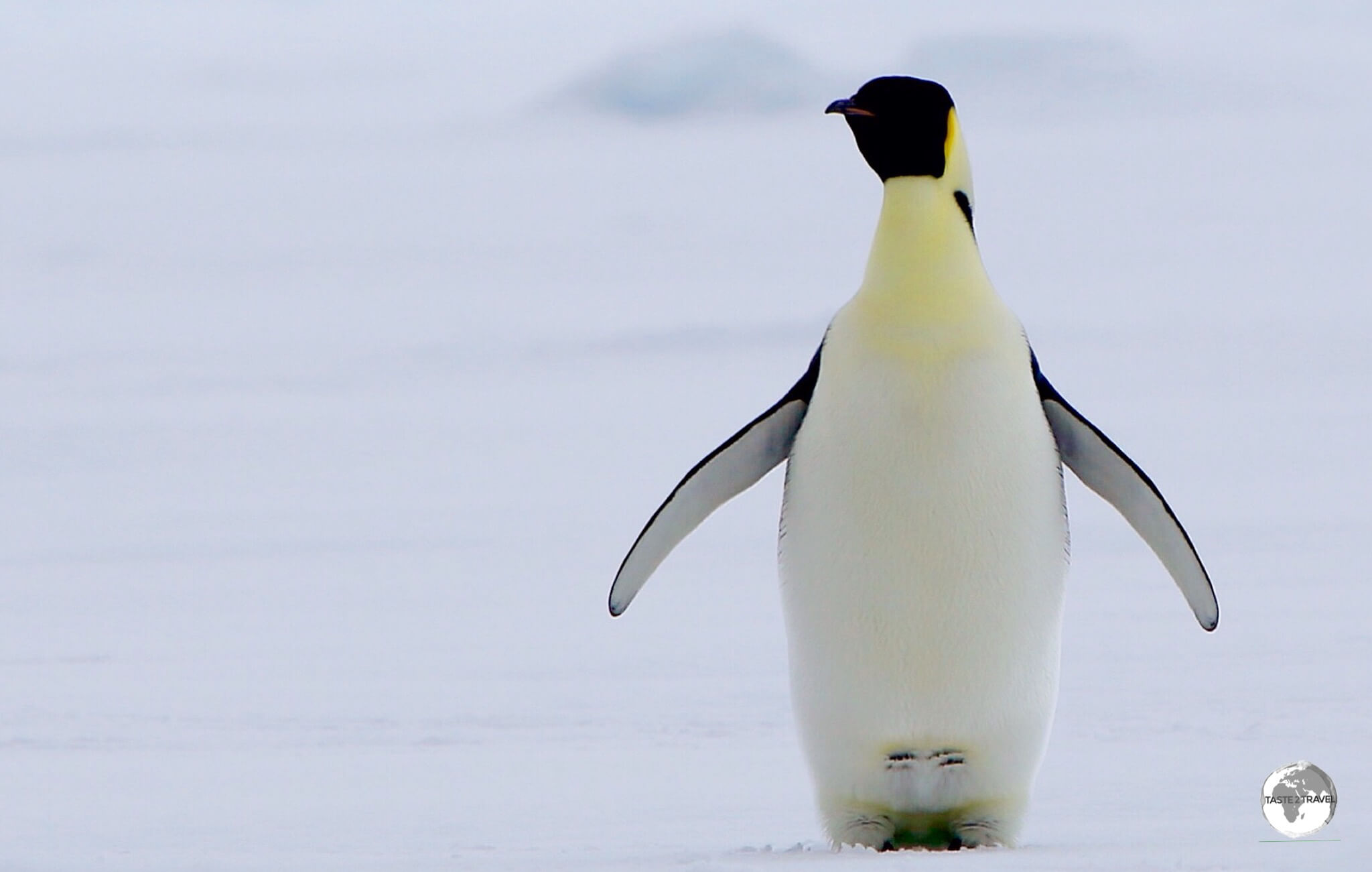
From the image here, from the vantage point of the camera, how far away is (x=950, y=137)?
149 inches

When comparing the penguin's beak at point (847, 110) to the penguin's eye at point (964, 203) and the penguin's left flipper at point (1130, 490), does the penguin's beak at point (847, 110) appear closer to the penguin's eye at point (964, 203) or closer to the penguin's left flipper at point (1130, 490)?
Result: the penguin's eye at point (964, 203)

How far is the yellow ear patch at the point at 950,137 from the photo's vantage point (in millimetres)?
3775

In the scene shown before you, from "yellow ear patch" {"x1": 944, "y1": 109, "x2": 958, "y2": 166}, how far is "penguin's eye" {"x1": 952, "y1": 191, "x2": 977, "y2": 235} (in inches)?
2.8

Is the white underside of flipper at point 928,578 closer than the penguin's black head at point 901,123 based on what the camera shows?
Yes

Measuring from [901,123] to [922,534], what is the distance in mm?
816

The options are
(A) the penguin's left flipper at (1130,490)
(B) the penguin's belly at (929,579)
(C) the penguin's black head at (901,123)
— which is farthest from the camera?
(A) the penguin's left flipper at (1130,490)

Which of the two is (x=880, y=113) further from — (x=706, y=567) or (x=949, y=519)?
(x=706, y=567)
